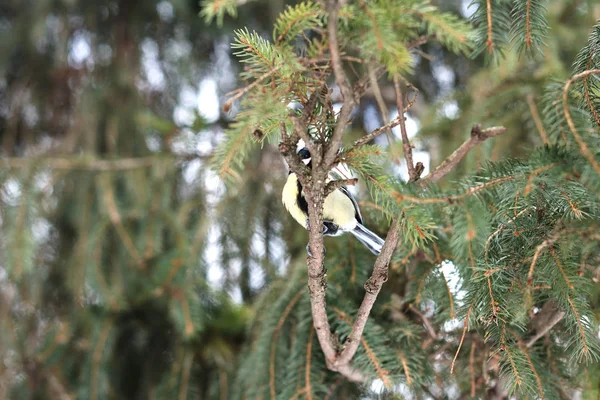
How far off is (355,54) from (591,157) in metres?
1.69

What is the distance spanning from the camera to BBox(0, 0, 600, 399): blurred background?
2002 millimetres

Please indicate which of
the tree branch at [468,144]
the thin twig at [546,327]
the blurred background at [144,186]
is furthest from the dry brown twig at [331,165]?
the blurred background at [144,186]

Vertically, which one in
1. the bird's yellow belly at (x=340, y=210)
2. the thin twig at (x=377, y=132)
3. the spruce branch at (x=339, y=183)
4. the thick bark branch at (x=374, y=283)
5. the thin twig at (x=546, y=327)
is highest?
the bird's yellow belly at (x=340, y=210)

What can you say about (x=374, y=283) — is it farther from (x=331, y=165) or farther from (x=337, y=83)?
(x=337, y=83)

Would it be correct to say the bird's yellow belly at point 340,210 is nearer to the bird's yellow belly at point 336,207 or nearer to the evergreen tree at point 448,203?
the bird's yellow belly at point 336,207

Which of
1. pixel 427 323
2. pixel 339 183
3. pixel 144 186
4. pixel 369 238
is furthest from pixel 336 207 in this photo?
pixel 144 186

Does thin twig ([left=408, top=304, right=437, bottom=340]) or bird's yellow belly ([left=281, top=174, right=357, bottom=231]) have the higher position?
bird's yellow belly ([left=281, top=174, right=357, bottom=231])

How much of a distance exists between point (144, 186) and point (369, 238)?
116 cm

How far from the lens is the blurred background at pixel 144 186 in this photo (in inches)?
78.8

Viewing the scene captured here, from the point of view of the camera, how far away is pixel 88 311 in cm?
212

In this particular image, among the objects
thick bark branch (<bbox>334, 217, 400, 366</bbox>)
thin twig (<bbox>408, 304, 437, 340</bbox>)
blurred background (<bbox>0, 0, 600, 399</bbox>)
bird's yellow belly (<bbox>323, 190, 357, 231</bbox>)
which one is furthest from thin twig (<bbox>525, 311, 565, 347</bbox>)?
blurred background (<bbox>0, 0, 600, 399</bbox>)

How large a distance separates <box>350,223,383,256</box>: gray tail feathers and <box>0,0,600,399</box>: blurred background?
0.22m

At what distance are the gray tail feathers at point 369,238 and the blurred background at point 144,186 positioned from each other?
0.71 ft

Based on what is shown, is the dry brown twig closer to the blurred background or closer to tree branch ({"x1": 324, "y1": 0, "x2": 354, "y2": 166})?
tree branch ({"x1": 324, "y1": 0, "x2": 354, "y2": 166})
